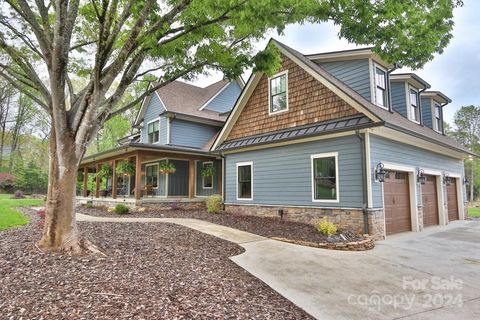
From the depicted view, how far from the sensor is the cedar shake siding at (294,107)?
9448 mm

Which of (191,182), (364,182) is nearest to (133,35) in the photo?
(364,182)

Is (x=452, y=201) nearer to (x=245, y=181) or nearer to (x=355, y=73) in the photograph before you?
(x=355, y=73)

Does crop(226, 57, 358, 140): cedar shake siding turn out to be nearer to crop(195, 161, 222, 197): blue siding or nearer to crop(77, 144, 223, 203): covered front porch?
crop(195, 161, 222, 197): blue siding

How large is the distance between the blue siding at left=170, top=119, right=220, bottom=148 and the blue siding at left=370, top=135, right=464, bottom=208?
36.4 ft

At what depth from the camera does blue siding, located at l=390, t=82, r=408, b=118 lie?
37.7 feet

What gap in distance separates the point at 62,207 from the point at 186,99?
14453 mm

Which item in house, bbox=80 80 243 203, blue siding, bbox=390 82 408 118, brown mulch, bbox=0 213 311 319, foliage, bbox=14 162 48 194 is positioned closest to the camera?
brown mulch, bbox=0 213 311 319

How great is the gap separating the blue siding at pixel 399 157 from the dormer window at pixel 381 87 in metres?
1.57

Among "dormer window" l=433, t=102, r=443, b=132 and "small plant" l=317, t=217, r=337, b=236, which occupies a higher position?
"dormer window" l=433, t=102, r=443, b=132

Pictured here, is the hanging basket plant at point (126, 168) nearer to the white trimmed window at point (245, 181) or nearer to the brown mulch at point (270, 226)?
the brown mulch at point (270, 226)

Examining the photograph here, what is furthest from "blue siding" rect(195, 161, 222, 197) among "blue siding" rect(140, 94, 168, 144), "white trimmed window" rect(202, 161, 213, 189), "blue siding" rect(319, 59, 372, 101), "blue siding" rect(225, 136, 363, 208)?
"blue siding" rect(319, 59, 372, 101)

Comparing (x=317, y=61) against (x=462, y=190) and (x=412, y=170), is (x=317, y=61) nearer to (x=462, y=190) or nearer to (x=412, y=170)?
(x=412, y=170)

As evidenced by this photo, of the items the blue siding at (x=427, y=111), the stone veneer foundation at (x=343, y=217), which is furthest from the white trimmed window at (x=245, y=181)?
the blue siding at (x=427, y=111)

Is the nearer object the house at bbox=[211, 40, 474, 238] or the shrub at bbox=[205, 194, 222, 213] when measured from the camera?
the house at bbox=[211, 40, 474, 238]
